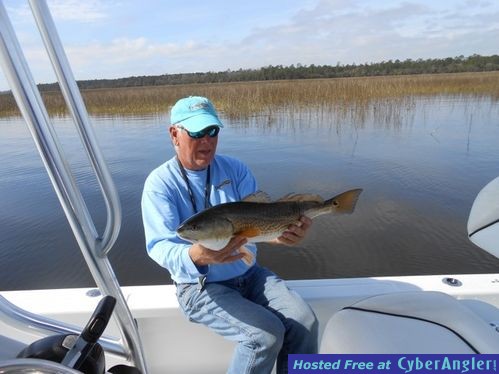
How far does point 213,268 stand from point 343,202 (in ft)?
2.75

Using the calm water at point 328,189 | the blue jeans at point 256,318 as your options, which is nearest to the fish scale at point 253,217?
the blue jeans at point 256,318

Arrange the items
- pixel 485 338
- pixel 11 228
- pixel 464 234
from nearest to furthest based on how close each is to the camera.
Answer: pixel 485 338 → pixel 464 234 → pixel 11 228

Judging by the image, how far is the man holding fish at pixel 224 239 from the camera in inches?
73.9

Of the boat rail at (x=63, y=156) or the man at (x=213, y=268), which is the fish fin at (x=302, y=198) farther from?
the boat rail at (x=63, y=156)

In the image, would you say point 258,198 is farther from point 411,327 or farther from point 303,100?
point 303,100

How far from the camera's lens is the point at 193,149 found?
2.26 meters

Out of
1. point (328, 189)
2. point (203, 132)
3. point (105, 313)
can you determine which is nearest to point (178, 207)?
point (203, 132)

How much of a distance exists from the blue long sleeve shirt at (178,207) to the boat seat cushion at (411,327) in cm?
78

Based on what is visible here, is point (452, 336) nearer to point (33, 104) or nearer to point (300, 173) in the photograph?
point (33, 104)

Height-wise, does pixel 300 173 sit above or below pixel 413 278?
below

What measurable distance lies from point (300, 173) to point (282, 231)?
6.14 metres

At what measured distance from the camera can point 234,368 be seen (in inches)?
76.7

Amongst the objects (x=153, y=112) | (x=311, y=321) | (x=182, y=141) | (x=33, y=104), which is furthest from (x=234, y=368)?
(x=153, y=112)

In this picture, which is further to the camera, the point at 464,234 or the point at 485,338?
the point at 464,234
